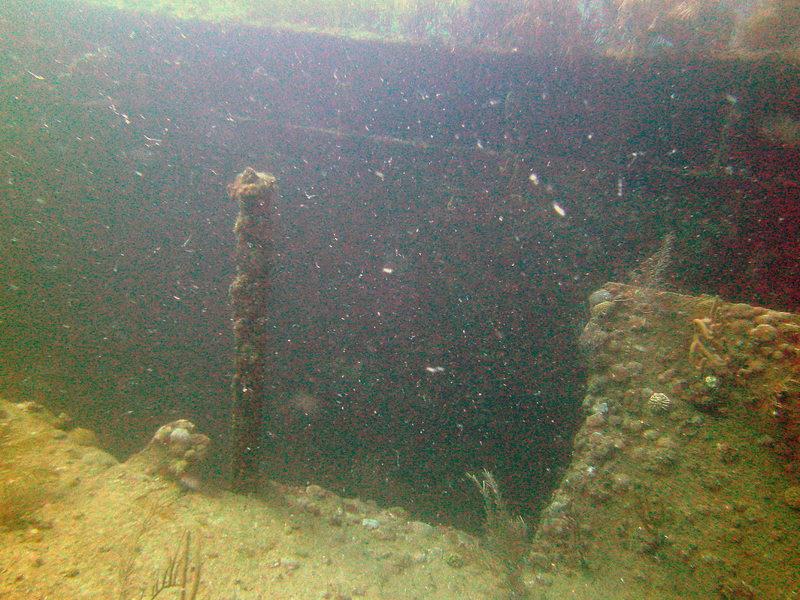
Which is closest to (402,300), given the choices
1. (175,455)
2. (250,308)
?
(250,308)

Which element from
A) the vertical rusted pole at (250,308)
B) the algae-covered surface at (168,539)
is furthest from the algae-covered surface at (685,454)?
the vertical rusted pole at (250,308)

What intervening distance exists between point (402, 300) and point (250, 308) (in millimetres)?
2523

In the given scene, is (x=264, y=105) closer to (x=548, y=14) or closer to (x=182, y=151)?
(x=182, y=151)

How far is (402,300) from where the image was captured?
6.40 metres

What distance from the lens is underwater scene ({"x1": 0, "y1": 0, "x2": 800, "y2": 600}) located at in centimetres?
364

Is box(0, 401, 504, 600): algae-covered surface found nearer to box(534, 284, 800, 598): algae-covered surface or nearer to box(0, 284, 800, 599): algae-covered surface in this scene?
box(0, 284, 800, 599): algae-covered surface

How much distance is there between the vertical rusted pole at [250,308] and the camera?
15.0ft

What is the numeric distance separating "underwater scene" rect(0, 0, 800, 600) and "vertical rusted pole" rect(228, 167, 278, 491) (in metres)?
0.04

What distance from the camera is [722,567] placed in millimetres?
3266

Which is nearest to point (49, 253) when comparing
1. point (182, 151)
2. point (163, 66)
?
point (182, 151)

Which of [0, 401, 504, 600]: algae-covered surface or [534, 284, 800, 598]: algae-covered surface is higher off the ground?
[534, 284, 800, 598]: algae-covered surface

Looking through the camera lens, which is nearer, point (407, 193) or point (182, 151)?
point (407, 193)

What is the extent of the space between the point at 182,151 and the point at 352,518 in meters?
7.19

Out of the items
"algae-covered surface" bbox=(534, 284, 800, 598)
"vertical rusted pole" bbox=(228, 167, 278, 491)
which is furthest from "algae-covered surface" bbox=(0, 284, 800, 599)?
"vertical rusted pole" bbox=(228, 167, 278, 491)
